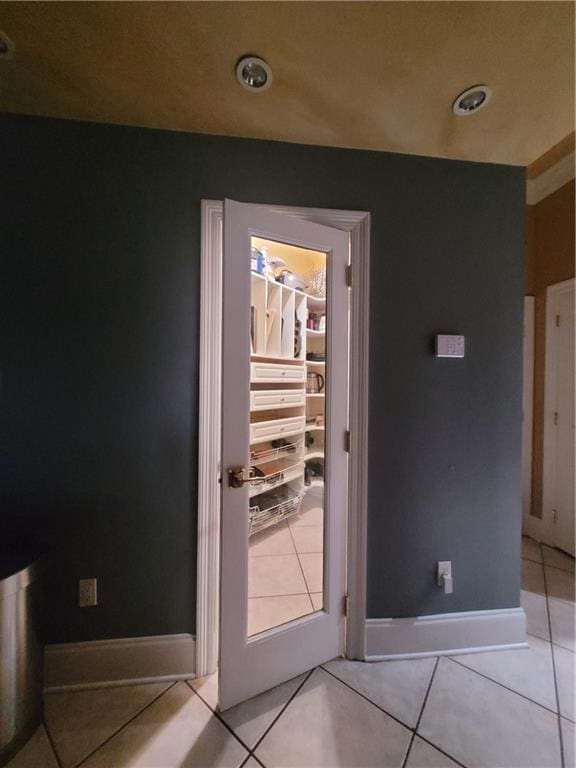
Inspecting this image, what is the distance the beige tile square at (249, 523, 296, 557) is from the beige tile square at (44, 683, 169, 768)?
0.69 meters

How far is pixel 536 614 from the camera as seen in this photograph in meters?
1.63

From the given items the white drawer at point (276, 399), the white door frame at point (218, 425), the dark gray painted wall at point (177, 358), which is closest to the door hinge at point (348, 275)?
the white door frame at point (218, 425)

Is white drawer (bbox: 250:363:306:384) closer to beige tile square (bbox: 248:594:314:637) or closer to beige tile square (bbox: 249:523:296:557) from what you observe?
beige tile square (bbox: 249:523:296:557)

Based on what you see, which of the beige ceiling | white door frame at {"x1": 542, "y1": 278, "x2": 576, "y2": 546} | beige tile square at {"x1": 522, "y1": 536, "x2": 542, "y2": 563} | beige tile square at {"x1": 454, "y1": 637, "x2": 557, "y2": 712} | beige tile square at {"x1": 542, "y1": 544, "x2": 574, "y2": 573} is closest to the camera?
the beige ceiling

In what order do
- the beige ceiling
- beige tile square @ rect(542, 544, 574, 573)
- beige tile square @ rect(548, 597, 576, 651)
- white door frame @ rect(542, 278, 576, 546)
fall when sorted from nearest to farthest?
the beige ceiling → beige tile square @ rect(548, 597, 576, 651) → beige tile square @ rect(542, 544, 574, 573) → white door frame @ rect(542, 278, 576, 546)

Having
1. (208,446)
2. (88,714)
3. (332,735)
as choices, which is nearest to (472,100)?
(208,446)

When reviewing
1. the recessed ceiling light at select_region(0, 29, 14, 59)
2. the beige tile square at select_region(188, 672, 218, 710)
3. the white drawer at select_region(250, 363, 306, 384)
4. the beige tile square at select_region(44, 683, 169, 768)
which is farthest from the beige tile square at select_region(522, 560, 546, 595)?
the recessed ceiling light at select_region(0, 29, 14, 59)

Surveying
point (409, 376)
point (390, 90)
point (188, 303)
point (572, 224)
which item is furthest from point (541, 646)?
point (572, 224)

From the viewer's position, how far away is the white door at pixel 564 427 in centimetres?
215

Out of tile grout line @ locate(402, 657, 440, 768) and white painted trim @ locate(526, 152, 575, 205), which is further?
white painted trim @ locate(526, 152, 575, 205)

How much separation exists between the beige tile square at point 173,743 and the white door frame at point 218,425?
0.17 m

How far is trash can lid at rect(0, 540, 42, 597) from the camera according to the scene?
97 centimetres

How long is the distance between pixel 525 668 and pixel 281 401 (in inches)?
67.1

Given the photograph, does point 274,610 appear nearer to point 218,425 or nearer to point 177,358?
point 218,425
